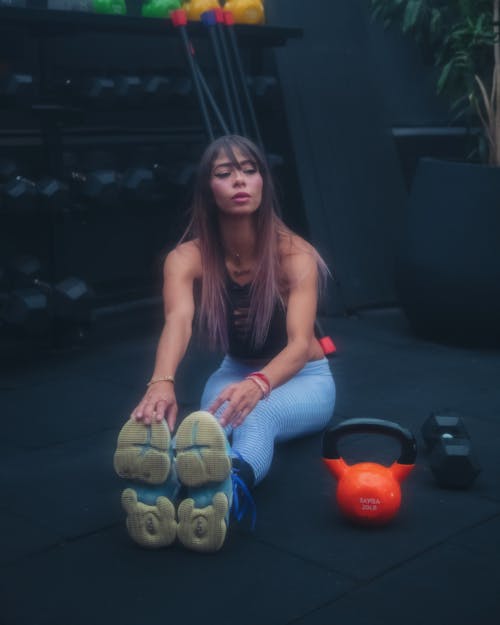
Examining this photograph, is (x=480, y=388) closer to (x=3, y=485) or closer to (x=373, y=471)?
(x=373, y=471)

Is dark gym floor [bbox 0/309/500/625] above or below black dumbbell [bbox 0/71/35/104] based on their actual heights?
below

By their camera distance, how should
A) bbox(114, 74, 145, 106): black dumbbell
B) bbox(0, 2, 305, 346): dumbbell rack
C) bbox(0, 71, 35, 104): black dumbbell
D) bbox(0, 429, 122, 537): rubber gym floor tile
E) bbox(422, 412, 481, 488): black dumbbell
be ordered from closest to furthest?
1. bbox(0, 429, 122, 537): rubber gym floor tile
2. bbox(422, 412, 481, 488): black dumbbell
3. bbox(0, 71, 35, 104): black dumbbell
4. bbox(0, 2, 305, 346): dumbbell rack
5. bbox(114, 74, 145, 106): black dumbbell

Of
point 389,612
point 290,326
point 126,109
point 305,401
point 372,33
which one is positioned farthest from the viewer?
point 372,33

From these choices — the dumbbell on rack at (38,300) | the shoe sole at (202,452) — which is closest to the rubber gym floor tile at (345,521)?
the shoe sole at (202,452)

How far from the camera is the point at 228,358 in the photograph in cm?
323

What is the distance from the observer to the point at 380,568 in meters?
2.34

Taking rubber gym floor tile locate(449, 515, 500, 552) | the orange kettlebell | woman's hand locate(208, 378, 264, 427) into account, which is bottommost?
rubber gym floor tile locate(449, 515, 500, 552)

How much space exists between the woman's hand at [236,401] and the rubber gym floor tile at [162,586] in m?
0.33

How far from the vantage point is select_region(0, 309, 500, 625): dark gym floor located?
7.04ft

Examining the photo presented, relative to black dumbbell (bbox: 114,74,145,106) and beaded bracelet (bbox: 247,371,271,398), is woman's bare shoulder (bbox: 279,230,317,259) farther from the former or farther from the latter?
black dumbbell (bbox: 114,74,145,106)

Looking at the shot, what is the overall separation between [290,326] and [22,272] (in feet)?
5.71

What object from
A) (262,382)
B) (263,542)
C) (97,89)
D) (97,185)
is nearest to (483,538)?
(263,542)

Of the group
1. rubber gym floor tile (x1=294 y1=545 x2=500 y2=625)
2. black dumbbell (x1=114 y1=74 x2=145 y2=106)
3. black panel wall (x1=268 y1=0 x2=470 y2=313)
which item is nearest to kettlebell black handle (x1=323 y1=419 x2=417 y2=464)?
rubber gym floor tile (x1=294 y1=545 x2=500 y2=625)

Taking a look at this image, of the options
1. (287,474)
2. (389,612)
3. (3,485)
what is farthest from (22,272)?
(389,612)
